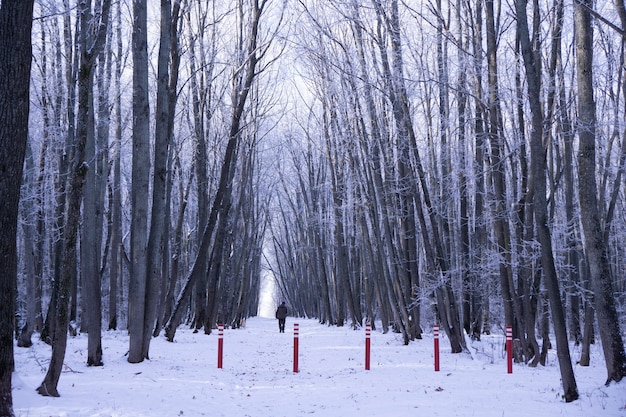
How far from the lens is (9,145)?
5.42 meters

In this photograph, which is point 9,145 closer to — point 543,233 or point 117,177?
point 543,233

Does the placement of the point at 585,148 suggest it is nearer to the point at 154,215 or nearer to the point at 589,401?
the point at 589,401

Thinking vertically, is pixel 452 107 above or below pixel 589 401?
above

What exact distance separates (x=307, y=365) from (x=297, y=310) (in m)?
53.5

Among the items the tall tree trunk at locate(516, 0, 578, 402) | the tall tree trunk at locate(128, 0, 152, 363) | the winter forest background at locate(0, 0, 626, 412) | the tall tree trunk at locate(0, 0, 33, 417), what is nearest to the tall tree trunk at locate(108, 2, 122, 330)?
the winter forest background at locate(0, 0, 626, 412)

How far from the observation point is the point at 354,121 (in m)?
19.5

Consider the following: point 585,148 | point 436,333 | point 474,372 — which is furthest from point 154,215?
point 585,148

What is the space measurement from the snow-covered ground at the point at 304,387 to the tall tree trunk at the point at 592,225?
0.55 metres

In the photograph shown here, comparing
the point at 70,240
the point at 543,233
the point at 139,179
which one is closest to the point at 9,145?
the point at 70,240

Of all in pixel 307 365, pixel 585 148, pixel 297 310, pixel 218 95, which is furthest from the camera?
pixel 297 310

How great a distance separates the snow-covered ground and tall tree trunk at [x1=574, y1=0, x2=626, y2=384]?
55 centimetres

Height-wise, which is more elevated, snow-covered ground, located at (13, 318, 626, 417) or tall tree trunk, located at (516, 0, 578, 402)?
tall tree trunk, located at (516, 0, 578, 402)

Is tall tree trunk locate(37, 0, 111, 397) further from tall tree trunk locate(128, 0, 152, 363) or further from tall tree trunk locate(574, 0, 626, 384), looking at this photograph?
tall tree trunk locate(574, 0, 626, 384)

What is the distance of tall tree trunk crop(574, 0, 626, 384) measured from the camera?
7.79 m
